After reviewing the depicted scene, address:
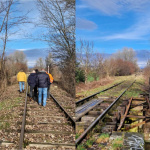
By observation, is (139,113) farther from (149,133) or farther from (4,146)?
(4,146)

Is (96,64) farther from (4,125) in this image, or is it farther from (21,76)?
(21,76)

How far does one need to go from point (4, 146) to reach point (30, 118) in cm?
201

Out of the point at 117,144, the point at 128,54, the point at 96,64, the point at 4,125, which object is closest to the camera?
the point at 117,144

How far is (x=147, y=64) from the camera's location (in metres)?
4.44

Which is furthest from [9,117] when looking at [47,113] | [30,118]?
[47,113]

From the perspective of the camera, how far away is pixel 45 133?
13.6 ft

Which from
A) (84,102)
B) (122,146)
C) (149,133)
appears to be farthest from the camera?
(84,102)

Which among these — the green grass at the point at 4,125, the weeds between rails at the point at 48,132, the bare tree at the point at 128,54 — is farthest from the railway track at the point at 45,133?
the bare tree at the point at 128,54

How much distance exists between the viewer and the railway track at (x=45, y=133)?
3.44 metres

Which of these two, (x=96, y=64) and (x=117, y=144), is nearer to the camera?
(x=117, y=144)

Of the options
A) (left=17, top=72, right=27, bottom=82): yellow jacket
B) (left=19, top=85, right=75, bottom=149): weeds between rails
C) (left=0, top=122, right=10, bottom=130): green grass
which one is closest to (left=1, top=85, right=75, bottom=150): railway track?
(left=19, top=85, right=75, bottom=149): weeds between rails

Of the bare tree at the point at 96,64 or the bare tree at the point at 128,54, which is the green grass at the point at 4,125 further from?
the bare tree at the point at 128,54

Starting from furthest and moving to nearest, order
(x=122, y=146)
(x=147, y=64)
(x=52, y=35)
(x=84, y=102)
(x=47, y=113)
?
(x=52, y=35) < (x=84, y=102) < (x=47, y=113) < (x=147, y=64) < (x=122, y=146)

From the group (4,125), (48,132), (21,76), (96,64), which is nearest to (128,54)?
(96,64)
